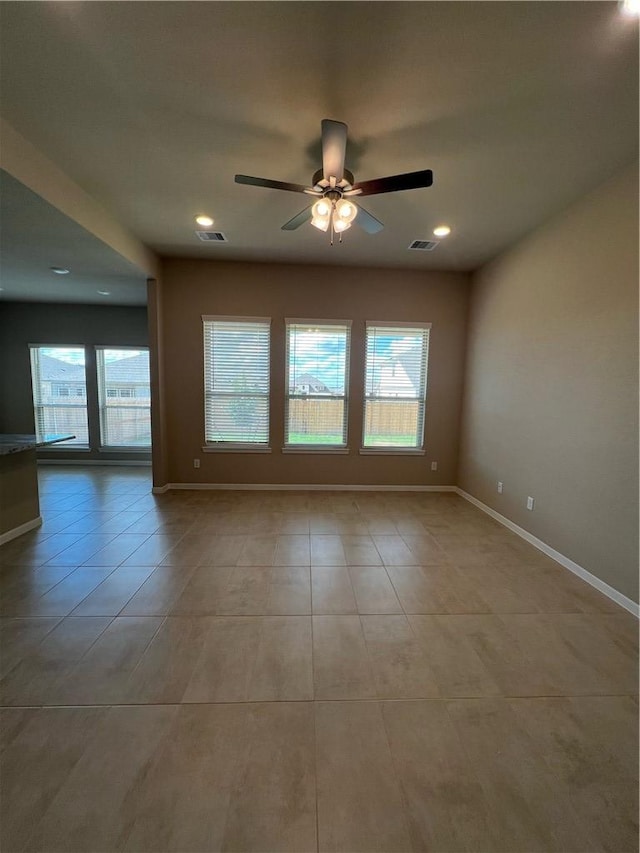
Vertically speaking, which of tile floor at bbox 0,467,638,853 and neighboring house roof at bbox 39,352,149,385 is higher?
neighboring house roof at bbox 39,352,149,385

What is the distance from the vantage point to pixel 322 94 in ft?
5.83

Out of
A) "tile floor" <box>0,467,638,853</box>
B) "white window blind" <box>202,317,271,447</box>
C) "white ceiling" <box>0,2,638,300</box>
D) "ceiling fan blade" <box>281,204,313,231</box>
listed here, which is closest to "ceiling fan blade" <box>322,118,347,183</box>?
"white ceiling" <box>0,2,638,300</box>

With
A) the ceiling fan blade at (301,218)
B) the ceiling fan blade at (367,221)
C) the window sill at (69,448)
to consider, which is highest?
the ceiling fan blade at (301,218)

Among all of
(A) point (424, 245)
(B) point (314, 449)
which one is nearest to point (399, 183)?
(A) point (424, 245)

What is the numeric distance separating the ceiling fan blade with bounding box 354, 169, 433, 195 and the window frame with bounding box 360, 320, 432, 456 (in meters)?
2.54

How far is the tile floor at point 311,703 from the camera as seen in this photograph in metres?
1.07

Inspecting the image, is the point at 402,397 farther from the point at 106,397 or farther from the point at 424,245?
the point at 106,397

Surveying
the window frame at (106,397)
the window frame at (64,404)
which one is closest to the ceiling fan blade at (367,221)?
the window frame at (106,397)

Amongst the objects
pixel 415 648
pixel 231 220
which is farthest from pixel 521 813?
pixel 231 220

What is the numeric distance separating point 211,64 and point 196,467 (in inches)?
159

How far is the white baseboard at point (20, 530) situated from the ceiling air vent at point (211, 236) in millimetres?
3508

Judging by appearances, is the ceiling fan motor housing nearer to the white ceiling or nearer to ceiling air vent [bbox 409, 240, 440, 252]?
the white ceiling

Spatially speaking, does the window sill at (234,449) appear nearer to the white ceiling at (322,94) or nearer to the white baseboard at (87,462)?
the white baseboard at (87,462)

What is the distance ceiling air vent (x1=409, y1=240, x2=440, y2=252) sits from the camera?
11.7 feet
